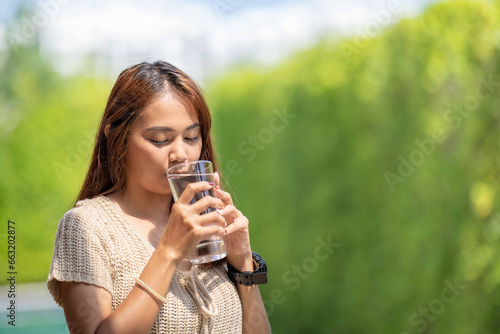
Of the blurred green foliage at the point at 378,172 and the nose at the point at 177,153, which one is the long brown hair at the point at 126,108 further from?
the blurred green foliage at the point at 378,172

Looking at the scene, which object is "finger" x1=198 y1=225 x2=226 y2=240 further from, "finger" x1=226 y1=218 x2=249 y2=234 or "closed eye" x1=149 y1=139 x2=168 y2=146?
"closed eye" x1=149 y1=139 x2=168 y2=146

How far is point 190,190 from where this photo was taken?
1346mm

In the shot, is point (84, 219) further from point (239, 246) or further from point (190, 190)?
point (239, 246)

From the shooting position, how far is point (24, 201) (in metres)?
7.19

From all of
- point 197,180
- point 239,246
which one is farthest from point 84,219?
point 239,246

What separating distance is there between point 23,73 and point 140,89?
6303 millimetres

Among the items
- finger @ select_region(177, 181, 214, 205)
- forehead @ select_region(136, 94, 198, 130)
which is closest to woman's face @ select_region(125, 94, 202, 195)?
forehead @ select_region(136, 94, 198, 130)

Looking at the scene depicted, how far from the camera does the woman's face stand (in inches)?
57.7

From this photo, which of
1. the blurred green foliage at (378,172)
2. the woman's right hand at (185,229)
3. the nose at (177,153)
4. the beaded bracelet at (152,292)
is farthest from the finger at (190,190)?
the blurred green foliage at (378,172)

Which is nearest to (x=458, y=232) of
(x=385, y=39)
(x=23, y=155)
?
(x=385, y=39)

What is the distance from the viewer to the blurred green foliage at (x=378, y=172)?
15.5 ft

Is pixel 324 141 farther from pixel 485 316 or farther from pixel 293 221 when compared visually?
pixel 485 316

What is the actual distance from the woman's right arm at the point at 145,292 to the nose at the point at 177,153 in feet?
0.43

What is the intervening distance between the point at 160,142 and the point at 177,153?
0.05m
